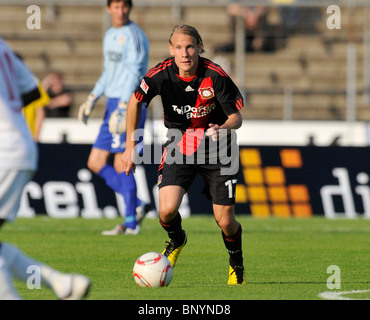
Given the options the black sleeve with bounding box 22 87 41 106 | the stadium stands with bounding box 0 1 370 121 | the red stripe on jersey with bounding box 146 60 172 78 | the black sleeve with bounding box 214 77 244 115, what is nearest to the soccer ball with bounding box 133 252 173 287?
the black sleeve with bounding box 214 77 244 115

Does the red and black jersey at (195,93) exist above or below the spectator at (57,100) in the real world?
below

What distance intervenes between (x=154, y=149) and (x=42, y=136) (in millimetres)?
3270

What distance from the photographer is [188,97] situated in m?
7.00

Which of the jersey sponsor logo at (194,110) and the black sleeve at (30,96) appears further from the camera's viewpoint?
the jersey sponsor logo at (194,110)

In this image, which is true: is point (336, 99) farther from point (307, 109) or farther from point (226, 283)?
point (226, 283)

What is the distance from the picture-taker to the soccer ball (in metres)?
6.50

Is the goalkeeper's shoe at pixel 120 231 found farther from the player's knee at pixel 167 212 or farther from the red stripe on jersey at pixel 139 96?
the red stripe on jersey at pixel 139 96

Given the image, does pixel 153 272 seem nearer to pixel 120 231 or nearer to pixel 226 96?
pixel 226 96

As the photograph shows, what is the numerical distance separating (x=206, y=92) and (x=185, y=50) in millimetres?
406

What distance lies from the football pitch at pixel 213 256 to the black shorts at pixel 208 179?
0.71 m

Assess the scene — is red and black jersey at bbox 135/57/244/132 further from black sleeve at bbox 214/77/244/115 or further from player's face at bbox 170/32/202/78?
player's face at bbox 170/32/202/78

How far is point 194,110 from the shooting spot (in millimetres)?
7039

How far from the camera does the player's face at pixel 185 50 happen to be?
6.73 meters

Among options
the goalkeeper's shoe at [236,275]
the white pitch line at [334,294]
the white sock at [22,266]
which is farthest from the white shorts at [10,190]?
the goalkeeper's shoe at [236,275]
